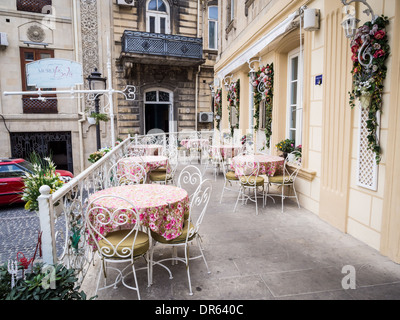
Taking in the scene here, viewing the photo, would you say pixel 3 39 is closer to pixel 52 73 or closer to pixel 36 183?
pixel 52 73

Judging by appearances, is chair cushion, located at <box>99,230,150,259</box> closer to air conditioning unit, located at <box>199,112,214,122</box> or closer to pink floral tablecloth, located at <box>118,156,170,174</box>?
pink floral tablecloth, located at <box>118,156,170,174</box>

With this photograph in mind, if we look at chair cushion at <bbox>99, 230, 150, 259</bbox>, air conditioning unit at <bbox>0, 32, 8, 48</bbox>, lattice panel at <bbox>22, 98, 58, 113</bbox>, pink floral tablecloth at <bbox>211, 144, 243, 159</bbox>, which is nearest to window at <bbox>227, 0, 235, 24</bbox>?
pink floral tablecloth at <bbox>211, 144, 243, 159</bbox>

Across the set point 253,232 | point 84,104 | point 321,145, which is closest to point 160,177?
point 253,232

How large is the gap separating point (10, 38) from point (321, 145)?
526 inches

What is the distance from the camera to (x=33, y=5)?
12516mm

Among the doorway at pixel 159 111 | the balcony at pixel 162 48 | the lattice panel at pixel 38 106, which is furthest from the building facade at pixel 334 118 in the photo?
the lattice panel at pixel 38 106

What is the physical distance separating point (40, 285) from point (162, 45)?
1252 centimetres

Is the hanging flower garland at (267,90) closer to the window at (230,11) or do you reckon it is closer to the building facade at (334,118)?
the building facade at (334,118)

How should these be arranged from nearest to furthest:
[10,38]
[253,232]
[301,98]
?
[253,232]
[301,98]
[10,38]

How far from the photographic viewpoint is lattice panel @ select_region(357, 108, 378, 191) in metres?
3.41

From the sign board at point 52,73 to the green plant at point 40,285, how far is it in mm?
4910

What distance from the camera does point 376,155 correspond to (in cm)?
331

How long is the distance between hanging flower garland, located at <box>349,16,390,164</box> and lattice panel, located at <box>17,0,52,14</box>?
13431 mm
